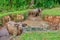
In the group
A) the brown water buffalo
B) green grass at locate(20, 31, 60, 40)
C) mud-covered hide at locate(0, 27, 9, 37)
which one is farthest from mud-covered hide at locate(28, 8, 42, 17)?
green grass at locate(20, 31, 60, 40)

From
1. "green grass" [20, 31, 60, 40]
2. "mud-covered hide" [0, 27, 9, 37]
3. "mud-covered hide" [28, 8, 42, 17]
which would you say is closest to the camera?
"green grass" [20, 31, 60, 40]

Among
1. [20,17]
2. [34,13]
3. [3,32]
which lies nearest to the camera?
[3,32]

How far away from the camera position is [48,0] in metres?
20.2

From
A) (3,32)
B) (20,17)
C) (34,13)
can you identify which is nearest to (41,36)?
(3,32)

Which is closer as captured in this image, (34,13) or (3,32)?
(3,32)

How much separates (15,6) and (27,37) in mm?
10182

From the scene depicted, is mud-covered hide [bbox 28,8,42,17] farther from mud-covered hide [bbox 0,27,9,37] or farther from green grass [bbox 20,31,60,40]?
green grass [bbox 20,31,60,40]

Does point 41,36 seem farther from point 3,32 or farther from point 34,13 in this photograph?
Result: point 34,13

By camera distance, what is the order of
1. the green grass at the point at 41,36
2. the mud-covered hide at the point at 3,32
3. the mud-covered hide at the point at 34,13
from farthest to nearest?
the mud-covered hide at the point at 34,13 → the mud-covered hide at the point at 3,32 → the green grass at the point at 41,36

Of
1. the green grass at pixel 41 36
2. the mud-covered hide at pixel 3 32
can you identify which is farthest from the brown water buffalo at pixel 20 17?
the green grass at pixel 41 36

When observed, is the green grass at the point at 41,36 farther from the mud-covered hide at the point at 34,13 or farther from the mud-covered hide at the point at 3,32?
the mud-covered hide at the point at 34,13

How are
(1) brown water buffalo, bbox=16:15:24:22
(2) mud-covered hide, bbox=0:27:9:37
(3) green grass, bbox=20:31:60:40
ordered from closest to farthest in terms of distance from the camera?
(3) green grass, bbox=20:31:60:40, (2) mud-covered hide, bbox=0:27:9:37, (1) brown water buffalo, bbox=16:15:24:22

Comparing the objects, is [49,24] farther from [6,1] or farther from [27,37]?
[6,1]

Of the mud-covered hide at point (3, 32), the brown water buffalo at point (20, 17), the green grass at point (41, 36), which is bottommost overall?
the mud-covered hide at point (3, 32)
